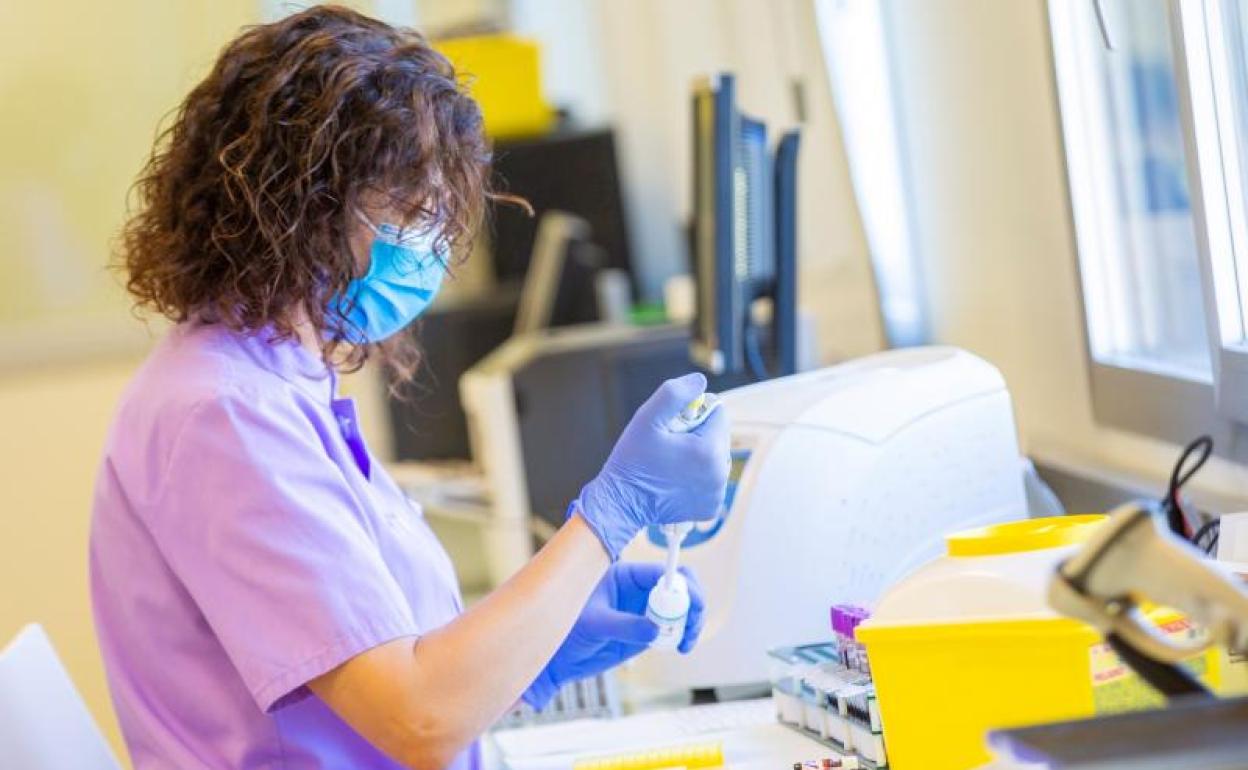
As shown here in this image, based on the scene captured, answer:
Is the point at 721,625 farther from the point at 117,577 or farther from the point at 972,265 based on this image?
the point at 972,265

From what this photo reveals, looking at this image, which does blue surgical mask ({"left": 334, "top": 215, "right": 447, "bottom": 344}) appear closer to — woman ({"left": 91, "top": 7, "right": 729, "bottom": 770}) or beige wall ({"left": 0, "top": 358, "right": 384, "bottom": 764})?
woman ({"left": 91, "top": 7, "right": 729, "bottom": 770})

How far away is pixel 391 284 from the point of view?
1639mm

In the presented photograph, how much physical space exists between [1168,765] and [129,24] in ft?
14.7

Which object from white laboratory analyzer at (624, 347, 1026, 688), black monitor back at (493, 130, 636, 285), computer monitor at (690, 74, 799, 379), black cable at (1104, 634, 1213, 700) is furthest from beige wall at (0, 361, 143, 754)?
black cable at (1104, 634, 1213, 700)

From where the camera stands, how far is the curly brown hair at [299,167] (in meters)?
1.52

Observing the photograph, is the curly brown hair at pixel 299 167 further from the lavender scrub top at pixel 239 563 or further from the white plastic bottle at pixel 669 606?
the white plastic bottle at pixel 669 606

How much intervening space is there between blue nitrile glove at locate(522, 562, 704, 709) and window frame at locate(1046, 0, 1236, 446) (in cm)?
53

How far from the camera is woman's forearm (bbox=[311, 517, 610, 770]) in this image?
139cm

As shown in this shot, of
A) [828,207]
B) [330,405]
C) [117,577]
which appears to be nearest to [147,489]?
[117,577]

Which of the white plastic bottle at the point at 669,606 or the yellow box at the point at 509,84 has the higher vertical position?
the yellow box at the point at 509,84

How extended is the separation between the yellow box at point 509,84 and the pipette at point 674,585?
10.0 ft

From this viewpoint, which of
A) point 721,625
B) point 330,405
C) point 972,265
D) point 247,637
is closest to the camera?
point 247,637

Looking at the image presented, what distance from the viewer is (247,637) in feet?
4.71

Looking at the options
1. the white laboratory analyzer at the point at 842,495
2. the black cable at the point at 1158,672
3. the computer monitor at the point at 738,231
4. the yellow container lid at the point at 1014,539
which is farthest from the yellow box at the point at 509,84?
the black cable at the point at 1158,672
